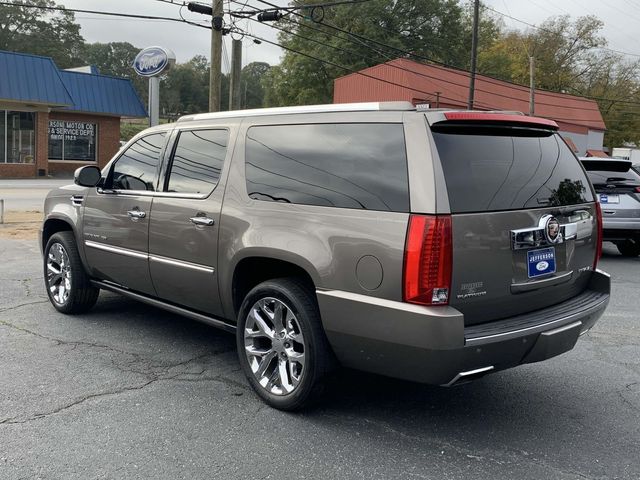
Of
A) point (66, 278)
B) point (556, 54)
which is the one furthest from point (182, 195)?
point (556, 54)

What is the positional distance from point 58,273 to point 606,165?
862cm

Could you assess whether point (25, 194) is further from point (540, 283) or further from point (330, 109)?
point (540, 283)

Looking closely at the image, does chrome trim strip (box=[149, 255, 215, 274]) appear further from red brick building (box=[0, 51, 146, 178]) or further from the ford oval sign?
red brick building (box=[0, 51, 146, 178])

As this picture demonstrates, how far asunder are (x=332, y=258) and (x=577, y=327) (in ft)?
5.03

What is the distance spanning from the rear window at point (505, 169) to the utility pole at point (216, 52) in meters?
14.2

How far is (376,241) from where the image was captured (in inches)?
130

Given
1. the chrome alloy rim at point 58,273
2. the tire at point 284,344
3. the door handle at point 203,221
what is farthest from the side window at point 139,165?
the tire at point 284,344

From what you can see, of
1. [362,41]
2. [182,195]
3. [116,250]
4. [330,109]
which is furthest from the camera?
[362,41]

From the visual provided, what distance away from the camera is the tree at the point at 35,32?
6906 centimetres

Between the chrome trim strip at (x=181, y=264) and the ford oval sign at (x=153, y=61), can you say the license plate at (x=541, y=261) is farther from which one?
the ford oval sign at (x=153, y=61)

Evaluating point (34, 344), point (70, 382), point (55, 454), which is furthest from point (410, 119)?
point (34, 344)

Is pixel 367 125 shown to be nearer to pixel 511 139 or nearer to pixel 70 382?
pixel 511 139

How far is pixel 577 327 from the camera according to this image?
3.69 meters

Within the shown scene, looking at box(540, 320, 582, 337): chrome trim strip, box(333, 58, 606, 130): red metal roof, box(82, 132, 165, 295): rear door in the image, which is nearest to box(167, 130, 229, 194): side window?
box(82, 132, 165, 295): rear door
